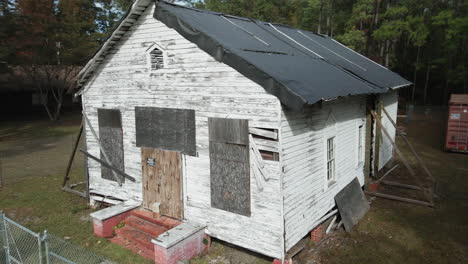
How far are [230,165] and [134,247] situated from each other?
3.62m

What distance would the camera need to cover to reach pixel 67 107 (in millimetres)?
42312

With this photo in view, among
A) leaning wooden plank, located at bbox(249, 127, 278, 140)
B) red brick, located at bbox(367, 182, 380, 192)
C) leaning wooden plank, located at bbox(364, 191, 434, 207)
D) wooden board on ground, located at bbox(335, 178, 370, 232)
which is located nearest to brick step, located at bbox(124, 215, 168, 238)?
leaning wooden plank, located at bbox(249, 127, 278, 140)

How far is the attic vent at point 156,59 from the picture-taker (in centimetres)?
895

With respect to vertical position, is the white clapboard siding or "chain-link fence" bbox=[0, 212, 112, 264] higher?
the white clapboard siding

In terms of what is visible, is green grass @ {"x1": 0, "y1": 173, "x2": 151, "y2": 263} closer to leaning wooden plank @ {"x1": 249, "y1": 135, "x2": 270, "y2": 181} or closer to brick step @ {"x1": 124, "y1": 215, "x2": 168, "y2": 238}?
brick step @ {"x1": 124, "y1": 215, "x2": 168, "y2": 238}

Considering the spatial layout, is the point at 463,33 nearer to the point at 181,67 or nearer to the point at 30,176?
the point at 181,67

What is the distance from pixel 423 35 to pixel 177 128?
34718 millimetres

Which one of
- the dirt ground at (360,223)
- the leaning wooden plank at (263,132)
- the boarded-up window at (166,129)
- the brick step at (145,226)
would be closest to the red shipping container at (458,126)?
the dirt ground at (360,223)

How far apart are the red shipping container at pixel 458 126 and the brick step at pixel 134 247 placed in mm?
17622

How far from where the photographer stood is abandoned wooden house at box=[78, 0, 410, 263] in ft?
24.2

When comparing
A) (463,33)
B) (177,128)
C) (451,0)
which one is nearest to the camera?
(177,128)

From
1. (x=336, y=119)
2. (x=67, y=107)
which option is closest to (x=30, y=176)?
(x=336, y=119)

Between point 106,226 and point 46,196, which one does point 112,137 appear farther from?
point 46,196

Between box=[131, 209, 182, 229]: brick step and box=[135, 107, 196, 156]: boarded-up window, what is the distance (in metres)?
1.99
